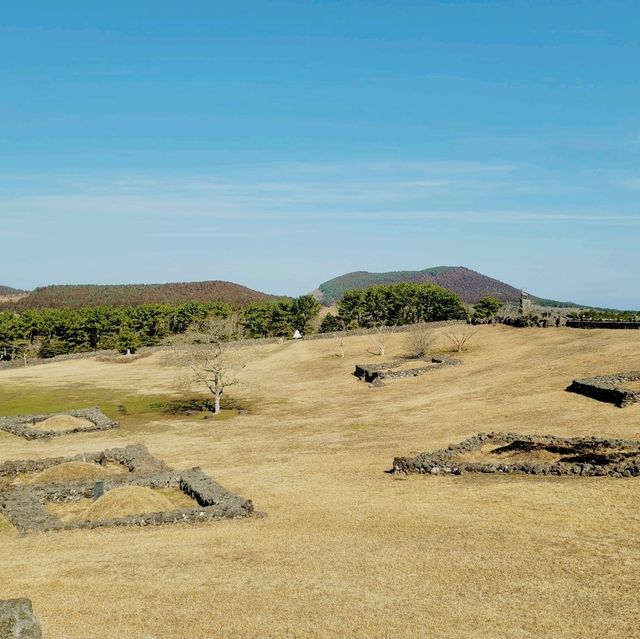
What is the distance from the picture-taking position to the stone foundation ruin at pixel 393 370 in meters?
61.3

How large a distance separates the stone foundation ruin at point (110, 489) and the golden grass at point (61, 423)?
11.7 m

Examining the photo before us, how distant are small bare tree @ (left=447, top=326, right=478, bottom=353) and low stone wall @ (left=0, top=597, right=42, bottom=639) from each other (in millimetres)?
66287

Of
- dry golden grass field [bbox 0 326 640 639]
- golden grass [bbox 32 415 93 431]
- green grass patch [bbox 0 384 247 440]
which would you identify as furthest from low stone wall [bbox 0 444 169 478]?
golden grass [bbox 32 415 93 431]

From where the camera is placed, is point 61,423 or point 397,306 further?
point 397,306

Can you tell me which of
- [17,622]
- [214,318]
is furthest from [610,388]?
[214,318]

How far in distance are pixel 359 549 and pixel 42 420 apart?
40.2 meters

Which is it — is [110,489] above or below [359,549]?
below

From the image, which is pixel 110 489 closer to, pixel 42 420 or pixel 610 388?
pixel 42 420

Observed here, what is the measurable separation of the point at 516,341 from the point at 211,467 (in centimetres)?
Answer: 4989

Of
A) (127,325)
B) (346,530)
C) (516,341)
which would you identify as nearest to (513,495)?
(346,530)

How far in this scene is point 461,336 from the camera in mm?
81188

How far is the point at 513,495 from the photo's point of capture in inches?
931

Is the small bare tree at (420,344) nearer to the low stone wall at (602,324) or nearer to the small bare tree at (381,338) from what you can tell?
the small bare tree at (381,338)

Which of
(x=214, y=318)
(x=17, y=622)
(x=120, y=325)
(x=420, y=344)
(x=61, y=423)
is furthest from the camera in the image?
(x=120, y=325)
